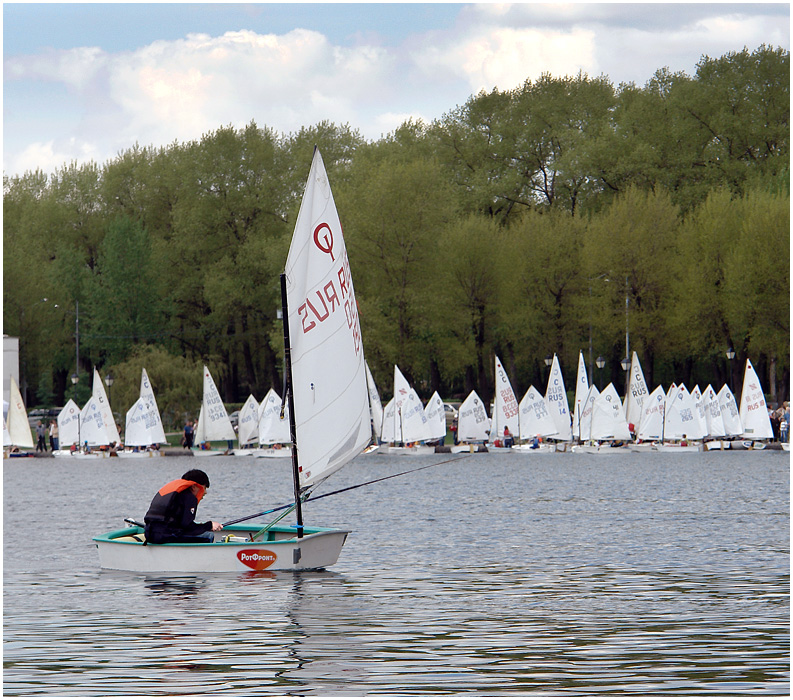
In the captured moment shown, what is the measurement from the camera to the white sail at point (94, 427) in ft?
221

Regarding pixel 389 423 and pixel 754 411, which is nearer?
pixel 754 411

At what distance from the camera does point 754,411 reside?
62.5m

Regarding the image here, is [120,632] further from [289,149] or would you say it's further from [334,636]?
[289,149]

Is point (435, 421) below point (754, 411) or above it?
above

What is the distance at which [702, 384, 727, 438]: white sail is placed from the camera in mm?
64375

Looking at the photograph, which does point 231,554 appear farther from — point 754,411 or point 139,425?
point 139,425

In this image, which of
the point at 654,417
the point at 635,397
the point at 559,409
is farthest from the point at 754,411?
the point at 559,409

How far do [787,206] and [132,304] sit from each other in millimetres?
40564

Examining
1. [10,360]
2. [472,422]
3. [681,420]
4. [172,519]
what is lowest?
[172,519]

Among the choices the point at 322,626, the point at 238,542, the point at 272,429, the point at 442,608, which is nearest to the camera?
the point at 322,626

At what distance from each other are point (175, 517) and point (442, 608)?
501 centimetres

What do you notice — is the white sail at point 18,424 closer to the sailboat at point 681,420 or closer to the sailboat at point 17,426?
the sailboat at point 17,426

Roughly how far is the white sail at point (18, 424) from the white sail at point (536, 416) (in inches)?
984

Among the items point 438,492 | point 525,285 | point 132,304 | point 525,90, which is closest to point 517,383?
point 525,285
